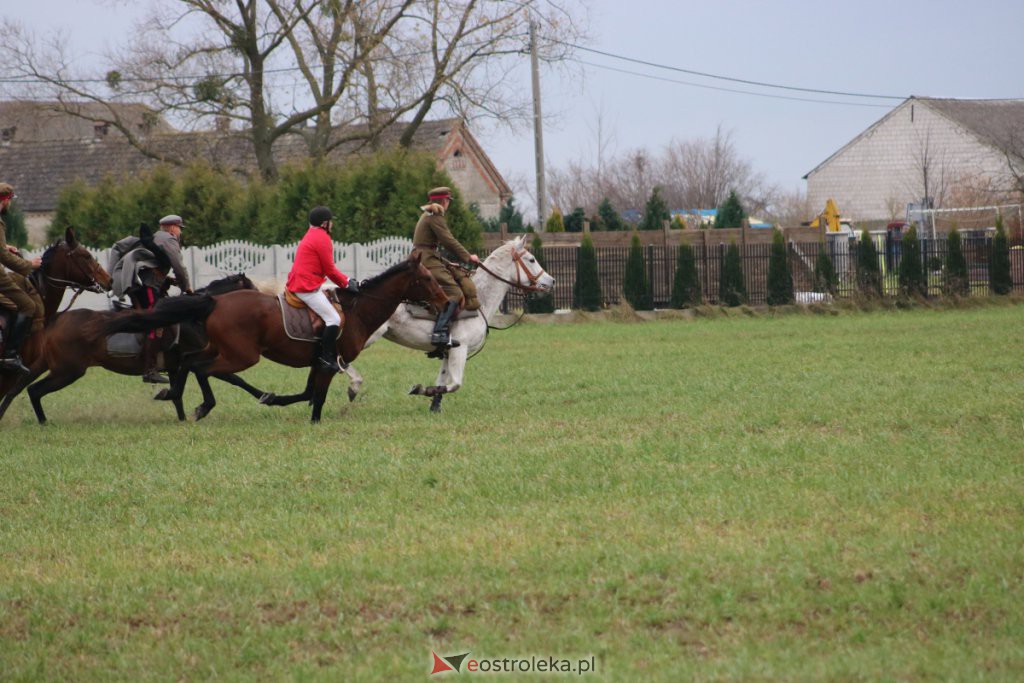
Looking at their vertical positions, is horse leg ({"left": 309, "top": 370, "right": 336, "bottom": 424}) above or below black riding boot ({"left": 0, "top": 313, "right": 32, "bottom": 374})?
below

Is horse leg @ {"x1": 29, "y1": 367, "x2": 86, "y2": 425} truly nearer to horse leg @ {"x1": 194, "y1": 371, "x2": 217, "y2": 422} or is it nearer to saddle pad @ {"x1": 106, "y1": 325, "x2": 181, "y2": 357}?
saddle pad @ {"x1": 106, "y1": 325, "x2": 181, "y2": 357}

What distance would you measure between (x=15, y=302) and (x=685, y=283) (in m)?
21.7

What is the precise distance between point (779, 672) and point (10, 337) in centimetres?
1055

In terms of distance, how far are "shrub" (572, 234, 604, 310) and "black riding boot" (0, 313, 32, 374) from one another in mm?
20442

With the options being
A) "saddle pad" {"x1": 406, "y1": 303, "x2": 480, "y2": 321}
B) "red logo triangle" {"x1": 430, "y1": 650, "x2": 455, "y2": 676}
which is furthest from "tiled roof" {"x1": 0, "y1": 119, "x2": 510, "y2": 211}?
"red logo triangle" {"x1": 430, "y1": 650, "x2": 455, "y2": 676}

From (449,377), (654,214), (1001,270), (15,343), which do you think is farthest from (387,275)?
(654,214)

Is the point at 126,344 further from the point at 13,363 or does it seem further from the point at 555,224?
the point at 555,224

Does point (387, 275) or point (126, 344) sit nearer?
point (387, 275)

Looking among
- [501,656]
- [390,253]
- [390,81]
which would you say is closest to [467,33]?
[390,81]

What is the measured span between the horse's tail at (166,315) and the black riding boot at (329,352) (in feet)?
3.91

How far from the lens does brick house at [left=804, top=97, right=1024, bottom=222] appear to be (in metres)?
66.2

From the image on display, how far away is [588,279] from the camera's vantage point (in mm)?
32844

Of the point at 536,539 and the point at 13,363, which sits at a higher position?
the point at 13,363

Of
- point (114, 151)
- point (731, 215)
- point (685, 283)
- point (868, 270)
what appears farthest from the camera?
point (114, 151)
